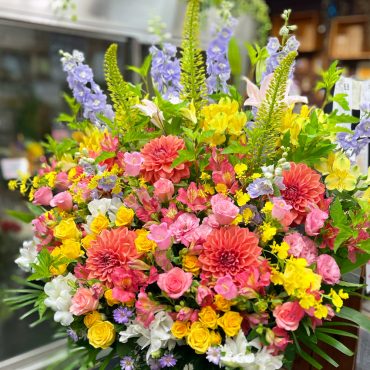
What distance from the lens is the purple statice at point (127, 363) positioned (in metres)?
0.60

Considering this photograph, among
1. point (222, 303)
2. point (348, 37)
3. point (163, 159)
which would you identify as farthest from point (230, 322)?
point (348, 37)

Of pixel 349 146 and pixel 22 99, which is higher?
pixel 22 99

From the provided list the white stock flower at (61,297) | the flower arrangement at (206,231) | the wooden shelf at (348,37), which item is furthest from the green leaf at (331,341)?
the wooden shelf at (348,37)

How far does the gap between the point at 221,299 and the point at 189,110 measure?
0.97ft

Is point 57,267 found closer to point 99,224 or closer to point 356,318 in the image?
point 99,224

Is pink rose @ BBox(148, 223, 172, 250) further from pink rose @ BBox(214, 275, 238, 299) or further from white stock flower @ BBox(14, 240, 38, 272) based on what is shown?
white stock flower @ BBox(14, 240, 38, 272)

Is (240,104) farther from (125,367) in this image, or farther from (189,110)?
(125,367)

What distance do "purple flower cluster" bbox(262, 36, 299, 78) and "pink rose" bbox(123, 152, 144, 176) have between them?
0.30 m

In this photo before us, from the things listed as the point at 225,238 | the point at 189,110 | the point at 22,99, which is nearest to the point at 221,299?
the point at 225,238

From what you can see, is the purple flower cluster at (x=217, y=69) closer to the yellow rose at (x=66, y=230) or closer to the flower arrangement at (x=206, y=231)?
the flower arrangement at (x=206, y=231)

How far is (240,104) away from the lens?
2.47 ft

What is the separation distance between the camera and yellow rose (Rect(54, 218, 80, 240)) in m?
0.65

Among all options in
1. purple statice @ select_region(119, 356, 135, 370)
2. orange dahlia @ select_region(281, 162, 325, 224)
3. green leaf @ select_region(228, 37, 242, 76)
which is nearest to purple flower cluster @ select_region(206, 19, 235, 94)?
green leaf @ select_region(228, 37, 242, 76)

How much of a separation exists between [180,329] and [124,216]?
181 millimetres
